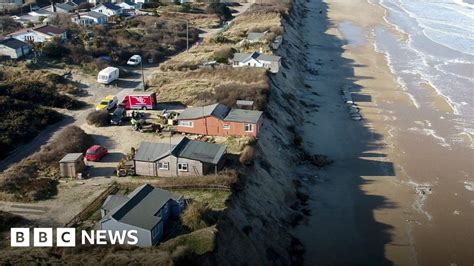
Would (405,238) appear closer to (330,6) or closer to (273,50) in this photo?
(273,50)

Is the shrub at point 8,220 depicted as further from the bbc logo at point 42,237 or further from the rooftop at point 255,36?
the rooftop at point 255,36

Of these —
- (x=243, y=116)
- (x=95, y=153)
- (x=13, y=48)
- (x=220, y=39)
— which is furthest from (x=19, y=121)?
(x=220, y=39)

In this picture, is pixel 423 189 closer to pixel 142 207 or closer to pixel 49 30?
pixel 142 207

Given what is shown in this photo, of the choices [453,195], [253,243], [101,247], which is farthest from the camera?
[453,195]

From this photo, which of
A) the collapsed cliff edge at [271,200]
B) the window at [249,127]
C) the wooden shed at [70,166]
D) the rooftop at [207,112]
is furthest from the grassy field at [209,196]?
the rooftop at [207,112]

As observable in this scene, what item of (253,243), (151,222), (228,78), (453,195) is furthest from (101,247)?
(228,78)

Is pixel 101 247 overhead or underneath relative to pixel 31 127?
overhead
